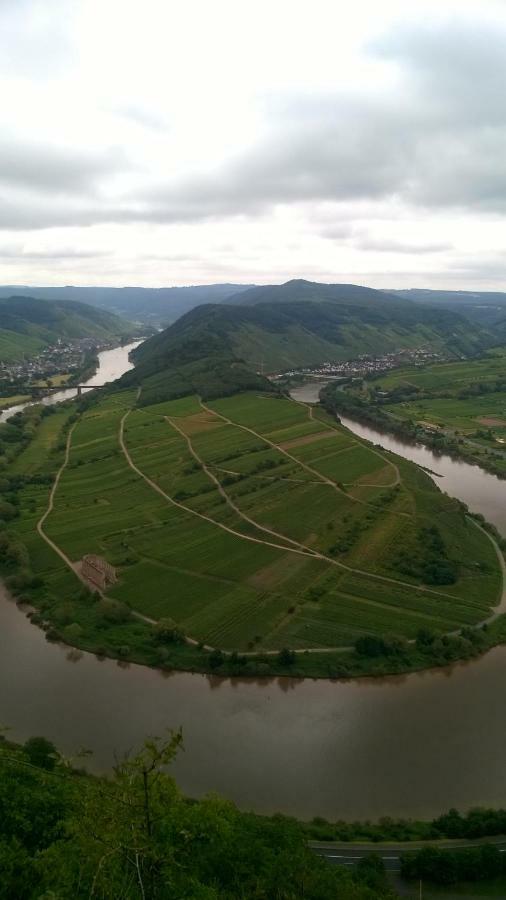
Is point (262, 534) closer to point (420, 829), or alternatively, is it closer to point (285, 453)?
point (285, 453)

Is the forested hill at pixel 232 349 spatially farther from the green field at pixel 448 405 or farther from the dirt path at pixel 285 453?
the green field at pixel 448 405

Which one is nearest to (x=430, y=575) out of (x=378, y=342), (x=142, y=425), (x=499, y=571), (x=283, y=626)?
(x=499, y=571)

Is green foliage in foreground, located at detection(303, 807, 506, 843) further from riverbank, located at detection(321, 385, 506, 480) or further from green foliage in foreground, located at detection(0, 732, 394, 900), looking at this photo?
riverbank, located at detection(321, 385, 506, 480)

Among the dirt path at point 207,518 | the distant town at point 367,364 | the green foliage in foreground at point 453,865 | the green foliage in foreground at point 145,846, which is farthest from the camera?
the distant town at point 367,364

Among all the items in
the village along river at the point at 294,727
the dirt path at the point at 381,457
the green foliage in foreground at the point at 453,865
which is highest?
the dirt path at the point at 381,457

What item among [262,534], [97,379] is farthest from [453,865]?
[97,379]

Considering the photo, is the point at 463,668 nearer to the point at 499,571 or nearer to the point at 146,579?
the point at 499,571

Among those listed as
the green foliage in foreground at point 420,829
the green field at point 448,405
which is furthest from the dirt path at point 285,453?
the green foliage in foreground at point 420,829

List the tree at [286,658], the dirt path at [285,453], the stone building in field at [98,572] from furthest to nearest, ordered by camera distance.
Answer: the dirt path at [285,453]
the stone building in field at [98,572]
the tree at [286,658]
